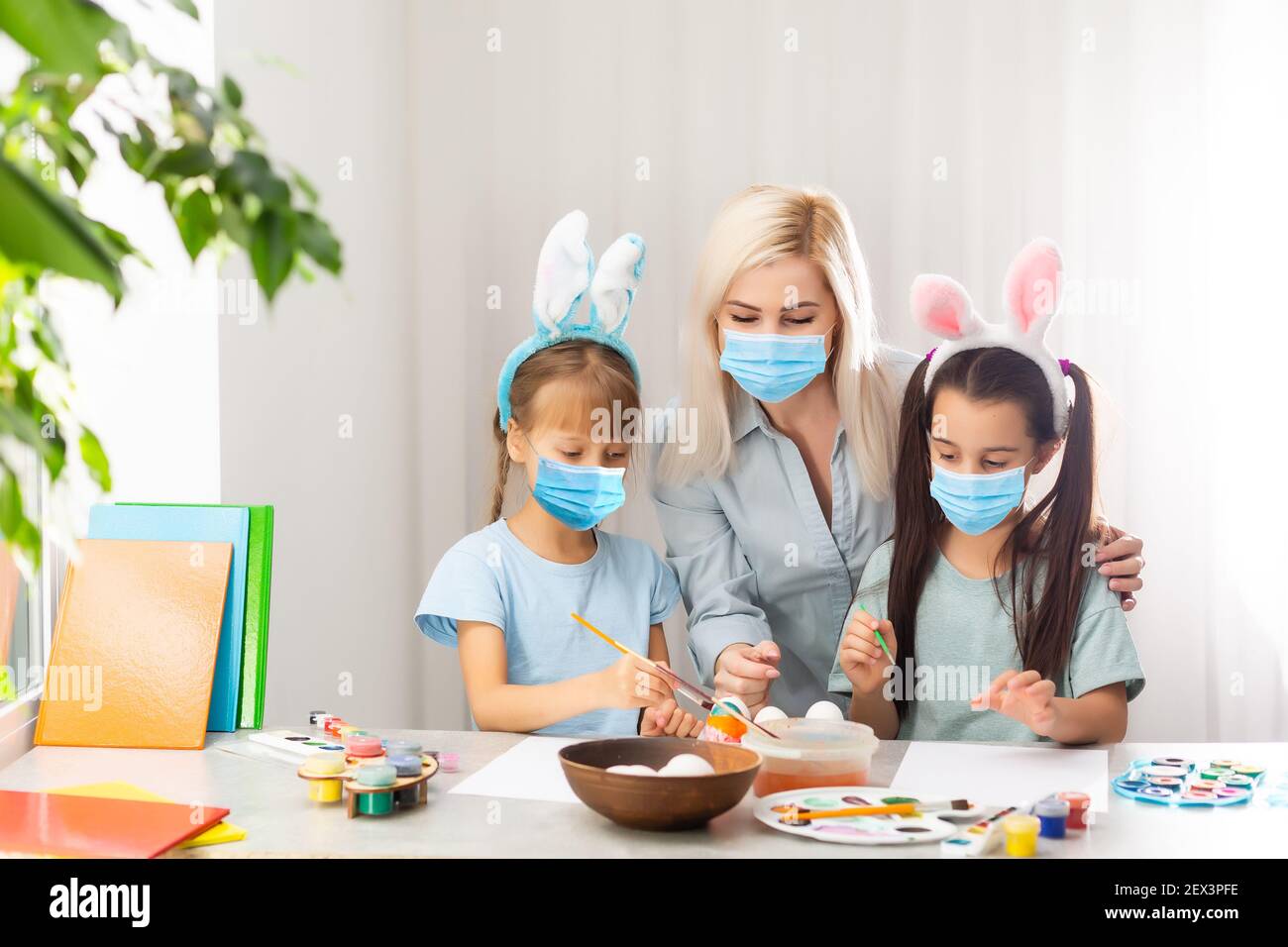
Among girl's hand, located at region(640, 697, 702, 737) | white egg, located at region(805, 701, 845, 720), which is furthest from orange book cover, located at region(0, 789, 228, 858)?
white egg, located at region(805, 701, 845, 720)

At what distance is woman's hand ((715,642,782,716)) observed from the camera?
1673mm

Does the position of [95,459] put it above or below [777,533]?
above

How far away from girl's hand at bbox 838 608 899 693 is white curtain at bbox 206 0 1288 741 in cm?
116

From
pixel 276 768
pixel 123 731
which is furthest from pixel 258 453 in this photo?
pixel 276 768

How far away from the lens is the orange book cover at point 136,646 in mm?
1565

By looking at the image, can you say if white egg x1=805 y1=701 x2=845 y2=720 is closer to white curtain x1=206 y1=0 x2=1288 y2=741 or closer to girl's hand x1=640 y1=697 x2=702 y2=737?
girl's hand x1=640 y1=697 x2=702 y2=737

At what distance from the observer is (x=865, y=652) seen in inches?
64.7

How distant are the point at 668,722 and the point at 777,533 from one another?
56cm

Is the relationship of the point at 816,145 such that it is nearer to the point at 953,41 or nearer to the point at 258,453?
the point at 953,41

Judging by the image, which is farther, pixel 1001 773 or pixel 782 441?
pixel 782 441

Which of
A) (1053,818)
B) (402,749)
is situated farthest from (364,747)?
(1053,818)

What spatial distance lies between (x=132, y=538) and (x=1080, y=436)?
1.40 meters

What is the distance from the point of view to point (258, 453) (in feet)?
6.98

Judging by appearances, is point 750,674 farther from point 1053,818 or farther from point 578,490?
point 1053,818
